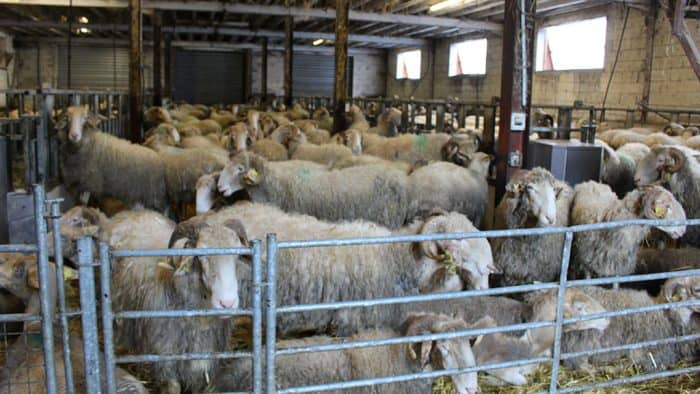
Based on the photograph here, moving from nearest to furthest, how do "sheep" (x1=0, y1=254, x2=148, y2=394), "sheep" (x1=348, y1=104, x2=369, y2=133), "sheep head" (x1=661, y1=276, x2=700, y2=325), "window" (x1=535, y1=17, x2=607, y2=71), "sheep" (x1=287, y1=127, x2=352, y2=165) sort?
"sheep" (x1=0, y1=254, x2=148, y2=394), "sheep head" (x1=661, y1=276, x2=700, y2=325), "sheep" (x1=287, y1=127, x2=352, y2=165), "sheep" (x1=348, y1=104, x2=369, y2=133), "window" (x1=535, y1=17, x2=607, y2=71)

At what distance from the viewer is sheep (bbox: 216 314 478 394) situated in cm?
347

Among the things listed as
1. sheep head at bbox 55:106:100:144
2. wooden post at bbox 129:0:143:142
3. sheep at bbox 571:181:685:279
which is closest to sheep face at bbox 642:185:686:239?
sheep at bbox 571:181:685:279

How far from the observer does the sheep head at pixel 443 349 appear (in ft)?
11.2

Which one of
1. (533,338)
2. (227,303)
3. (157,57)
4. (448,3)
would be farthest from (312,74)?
(227,303)

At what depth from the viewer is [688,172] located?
7.02 meters

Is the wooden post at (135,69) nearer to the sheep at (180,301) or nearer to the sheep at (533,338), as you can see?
the sheep at (180,301)

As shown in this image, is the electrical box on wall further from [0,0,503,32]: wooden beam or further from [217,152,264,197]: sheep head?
[0,0,503,32]: wooden beam


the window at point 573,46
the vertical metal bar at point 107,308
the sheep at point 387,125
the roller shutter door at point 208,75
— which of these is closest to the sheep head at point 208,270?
the vertical metal bar at point 107,308

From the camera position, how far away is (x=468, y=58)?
26359 millimetres

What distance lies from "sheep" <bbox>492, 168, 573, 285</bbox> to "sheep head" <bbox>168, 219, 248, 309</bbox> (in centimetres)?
278

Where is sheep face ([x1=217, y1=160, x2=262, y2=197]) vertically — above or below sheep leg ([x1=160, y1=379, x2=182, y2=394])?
above

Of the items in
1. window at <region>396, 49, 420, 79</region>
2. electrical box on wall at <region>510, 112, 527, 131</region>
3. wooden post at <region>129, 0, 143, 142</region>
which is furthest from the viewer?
window at <region>396, 49, 420, 79</region>

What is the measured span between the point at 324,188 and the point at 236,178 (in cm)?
99

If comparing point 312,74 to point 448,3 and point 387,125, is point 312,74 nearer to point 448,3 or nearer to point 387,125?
point 448,3
